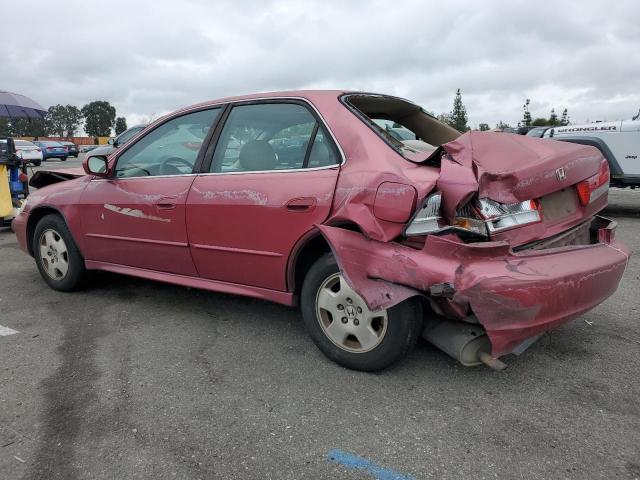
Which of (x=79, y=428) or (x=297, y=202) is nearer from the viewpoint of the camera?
(x=79, y=428)

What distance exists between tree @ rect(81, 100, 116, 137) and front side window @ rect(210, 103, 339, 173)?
111 meters

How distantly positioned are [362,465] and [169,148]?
2.73 meters

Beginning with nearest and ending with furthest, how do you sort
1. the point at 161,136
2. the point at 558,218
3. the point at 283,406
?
the point at 283,406 < the point at 558,218 < the point at 161,136

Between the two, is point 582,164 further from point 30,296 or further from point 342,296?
point 30,296

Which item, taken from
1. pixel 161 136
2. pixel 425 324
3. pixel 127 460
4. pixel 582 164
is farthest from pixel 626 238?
pixel 127 460

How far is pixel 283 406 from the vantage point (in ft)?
8.47

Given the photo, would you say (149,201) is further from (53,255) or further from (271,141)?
(53,255)

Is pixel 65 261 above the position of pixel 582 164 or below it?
below

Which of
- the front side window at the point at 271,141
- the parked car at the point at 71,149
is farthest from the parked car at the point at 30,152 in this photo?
the front side window at the point at 271,141

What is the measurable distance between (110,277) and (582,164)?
167 inches

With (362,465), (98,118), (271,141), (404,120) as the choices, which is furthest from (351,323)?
(98,118)

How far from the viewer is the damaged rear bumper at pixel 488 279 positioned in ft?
7.70

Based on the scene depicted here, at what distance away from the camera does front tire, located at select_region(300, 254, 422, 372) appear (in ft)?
8.79

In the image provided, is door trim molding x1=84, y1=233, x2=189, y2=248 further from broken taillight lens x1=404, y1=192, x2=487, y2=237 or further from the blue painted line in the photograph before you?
the blue painted line
